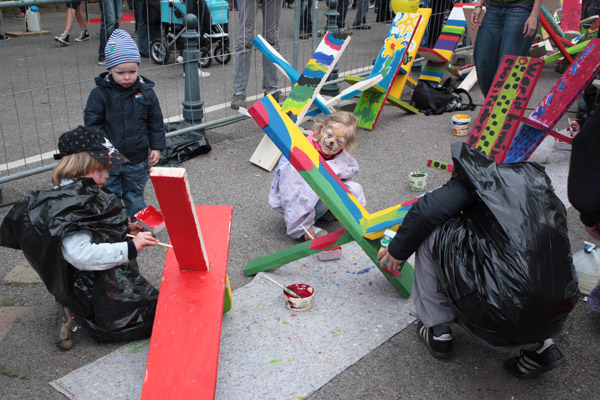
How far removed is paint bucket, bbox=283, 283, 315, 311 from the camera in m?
2.86

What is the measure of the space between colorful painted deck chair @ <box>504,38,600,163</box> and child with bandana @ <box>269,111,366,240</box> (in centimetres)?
133

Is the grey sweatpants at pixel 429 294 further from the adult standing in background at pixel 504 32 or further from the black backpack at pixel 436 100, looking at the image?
the black backpack at pixel 436 100

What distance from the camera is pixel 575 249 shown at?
11.6 ft

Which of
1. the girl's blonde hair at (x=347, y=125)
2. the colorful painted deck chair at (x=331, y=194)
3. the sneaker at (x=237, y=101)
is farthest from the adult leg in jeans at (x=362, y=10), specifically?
the colorful painted deck chair at (x=331, y=194)

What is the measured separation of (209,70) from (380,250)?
5727mm

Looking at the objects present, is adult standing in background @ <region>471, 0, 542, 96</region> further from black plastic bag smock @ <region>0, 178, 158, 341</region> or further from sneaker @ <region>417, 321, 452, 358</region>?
black plastic bag smock @ <region>0, 178, 158, 341</region>

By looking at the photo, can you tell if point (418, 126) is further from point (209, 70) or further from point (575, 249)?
point (209, 70)

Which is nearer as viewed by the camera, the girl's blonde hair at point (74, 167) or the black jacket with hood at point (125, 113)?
the girl's blonde hair at point (74, 167)

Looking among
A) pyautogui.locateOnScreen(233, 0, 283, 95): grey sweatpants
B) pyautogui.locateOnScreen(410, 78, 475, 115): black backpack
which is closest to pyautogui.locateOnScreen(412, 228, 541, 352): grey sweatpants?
pyautogui.locateOnScreen(233, 0, 283, 95): grey sweatpants

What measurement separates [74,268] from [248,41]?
390 cm

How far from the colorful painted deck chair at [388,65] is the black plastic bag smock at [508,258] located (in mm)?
3483

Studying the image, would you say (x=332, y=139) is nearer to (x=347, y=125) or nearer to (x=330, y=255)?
(x=347, y=125)

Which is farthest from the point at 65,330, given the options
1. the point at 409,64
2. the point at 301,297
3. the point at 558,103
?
the point at 409,64

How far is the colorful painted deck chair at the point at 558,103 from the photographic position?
13.4 ft
